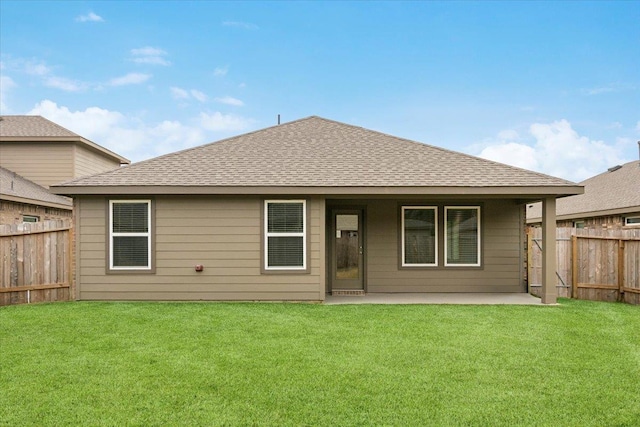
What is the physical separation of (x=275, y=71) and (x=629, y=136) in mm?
17608

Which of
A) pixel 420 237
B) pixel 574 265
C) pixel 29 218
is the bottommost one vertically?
pixel 574 265

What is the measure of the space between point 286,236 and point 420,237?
10.9 feet

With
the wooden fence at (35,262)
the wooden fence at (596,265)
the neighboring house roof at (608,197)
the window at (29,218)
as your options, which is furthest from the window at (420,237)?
the window at (29,218)

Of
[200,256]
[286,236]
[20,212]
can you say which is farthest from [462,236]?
[20,212]

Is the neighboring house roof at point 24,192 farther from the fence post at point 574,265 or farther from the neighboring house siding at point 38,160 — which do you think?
the fence post at point 574,265

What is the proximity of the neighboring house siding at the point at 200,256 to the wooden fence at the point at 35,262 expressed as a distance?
0.42 metres

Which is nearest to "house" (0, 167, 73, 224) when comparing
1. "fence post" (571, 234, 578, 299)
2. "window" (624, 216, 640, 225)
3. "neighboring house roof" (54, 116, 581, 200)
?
"neighboring house roof" (54, 116, 581, 200)

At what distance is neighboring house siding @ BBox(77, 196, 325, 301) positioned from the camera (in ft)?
29.6

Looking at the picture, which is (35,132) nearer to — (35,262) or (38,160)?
(38,160)

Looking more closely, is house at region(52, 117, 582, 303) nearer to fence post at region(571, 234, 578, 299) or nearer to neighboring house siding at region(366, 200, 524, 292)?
neighboring house siding at region(366, 200, 524, 292)

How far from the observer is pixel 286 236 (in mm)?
9078

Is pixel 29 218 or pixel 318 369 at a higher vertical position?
pixel 29 218

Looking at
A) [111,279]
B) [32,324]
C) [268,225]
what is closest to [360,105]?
[268,225]

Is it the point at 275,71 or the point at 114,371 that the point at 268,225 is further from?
the point at 275,71
